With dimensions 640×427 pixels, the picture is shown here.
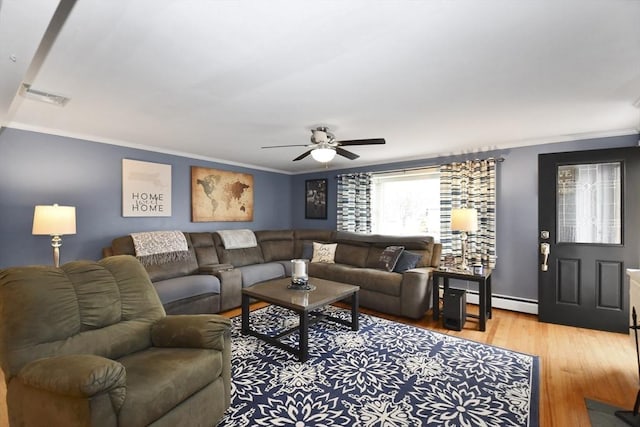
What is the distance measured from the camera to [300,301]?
273 cm

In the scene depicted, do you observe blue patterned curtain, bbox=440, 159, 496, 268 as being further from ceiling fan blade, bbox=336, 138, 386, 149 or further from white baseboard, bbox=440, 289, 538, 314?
ceiling fan blade, bbox=336, 138, 386, 149

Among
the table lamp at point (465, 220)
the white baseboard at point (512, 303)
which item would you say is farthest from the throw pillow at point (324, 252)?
the white baseboard at point (512, 303)

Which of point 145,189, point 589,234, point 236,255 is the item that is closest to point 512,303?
point 589,234

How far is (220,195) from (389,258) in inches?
121

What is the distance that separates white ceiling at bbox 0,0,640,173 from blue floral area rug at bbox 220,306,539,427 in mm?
2263

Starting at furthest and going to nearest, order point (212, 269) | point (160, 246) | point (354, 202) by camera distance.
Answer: point (354, 202), point (212, 269), point (160, 246)

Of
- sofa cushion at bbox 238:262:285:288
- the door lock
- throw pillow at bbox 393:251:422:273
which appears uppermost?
the door lock

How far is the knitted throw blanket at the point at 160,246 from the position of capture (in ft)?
12.1

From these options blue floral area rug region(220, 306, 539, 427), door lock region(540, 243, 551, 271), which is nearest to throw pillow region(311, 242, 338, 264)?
blue floral area rug region(220, 306, 539, 427)

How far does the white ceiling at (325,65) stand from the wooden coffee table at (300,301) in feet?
5.83

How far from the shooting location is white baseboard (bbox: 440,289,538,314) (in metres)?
3.85

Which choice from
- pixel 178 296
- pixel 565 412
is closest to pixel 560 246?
pixel 565 412

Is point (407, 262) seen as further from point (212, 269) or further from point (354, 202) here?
point (212, 269)

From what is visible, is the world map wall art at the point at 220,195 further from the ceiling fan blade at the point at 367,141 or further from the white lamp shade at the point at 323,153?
the ceiling fan blade at the point at 367,141
